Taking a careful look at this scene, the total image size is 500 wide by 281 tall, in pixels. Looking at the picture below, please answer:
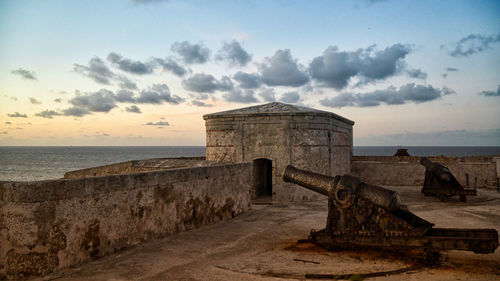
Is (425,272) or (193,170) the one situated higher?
(193,170)

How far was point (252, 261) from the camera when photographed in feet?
19.6

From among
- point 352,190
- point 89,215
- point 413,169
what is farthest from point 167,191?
point 413,169

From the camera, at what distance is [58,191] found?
17.8ft

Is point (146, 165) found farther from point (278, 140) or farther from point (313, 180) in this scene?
point (313, 180)

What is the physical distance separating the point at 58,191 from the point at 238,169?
5761 millimetres

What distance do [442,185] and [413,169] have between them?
5.05 metres

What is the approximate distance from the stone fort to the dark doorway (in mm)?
41

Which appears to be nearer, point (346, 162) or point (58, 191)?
point (58, 191)

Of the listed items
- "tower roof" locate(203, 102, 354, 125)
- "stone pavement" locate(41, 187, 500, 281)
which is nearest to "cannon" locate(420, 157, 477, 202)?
"tower roof" locate(203, 102, 354, 125)

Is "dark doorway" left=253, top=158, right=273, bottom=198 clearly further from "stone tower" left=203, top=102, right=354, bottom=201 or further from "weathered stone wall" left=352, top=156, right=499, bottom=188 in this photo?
"weathered stone wall" left=352, top=156, right=499, bottom=188

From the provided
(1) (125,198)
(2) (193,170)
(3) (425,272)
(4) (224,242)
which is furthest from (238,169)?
(3) (425,272)

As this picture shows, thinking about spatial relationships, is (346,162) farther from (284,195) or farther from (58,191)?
(58,191)

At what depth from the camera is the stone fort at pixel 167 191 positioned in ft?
17.0

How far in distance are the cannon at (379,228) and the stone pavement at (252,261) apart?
26 cm
